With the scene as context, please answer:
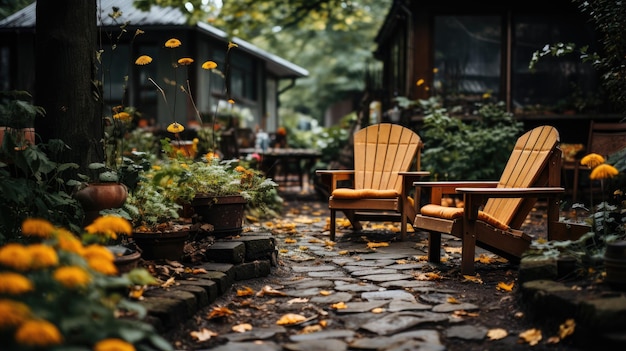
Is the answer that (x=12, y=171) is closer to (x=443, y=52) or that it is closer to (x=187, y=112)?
(x=443, y=52)

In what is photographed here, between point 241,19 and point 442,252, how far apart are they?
10.2 meters

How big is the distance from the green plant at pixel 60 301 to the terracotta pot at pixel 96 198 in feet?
3.94

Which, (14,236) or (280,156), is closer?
(14,236)

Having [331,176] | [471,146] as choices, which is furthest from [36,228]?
[471,146]

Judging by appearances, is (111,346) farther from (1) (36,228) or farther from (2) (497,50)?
(2) (497,50)

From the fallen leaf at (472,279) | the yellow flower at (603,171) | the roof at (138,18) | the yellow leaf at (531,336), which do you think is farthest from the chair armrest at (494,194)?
the roof at (138,18)

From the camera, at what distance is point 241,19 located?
14461 millimetres

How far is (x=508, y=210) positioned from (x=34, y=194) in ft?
10.4

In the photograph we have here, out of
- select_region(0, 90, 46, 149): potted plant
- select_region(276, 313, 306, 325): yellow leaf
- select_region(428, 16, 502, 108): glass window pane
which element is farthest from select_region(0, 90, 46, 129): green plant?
select_region(428, 16, 502, 108): glass window pane

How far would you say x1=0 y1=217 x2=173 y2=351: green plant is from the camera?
1988 mm

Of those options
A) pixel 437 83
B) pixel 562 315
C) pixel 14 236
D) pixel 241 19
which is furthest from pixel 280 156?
pixel 562 315

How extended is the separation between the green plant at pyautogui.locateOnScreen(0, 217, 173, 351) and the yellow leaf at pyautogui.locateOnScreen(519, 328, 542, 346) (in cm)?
169

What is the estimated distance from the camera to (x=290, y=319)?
3453mm

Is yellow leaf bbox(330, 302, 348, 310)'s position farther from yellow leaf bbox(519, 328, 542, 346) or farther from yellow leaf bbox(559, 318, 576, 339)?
yellow leaf bbox(559, 318, 576, 339)
